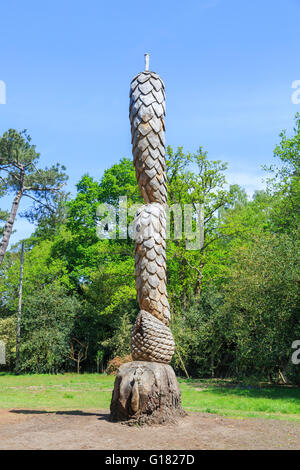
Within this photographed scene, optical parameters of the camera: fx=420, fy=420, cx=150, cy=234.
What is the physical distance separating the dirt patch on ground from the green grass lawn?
162 centimetres

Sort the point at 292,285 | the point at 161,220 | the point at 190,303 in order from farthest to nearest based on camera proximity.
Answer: the point at 190,303 < the point at 292,285 < the point at 161,220

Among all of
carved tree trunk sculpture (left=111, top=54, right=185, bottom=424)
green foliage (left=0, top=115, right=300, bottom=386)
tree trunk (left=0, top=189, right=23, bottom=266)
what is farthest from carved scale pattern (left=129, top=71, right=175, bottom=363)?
tree trunk (left=0, top=189, right=23, bottom=266)

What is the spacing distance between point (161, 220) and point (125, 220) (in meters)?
14.8

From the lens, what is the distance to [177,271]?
21359mm

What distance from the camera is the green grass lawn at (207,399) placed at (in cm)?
907

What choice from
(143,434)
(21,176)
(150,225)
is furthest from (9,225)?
(143,434)

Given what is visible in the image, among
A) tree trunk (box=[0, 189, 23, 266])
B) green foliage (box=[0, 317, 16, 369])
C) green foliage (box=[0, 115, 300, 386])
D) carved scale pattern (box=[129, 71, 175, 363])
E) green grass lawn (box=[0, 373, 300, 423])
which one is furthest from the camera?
green foliage (box=[0, 317, 16, 369])

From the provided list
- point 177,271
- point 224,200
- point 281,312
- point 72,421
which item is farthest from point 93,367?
point 72,421

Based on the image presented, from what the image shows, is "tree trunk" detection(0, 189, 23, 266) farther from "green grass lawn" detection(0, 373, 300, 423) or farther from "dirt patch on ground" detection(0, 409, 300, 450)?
"dirt patch on ground" detection(0, 409, 300, 450)

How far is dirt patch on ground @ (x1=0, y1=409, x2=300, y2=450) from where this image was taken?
16.9ft

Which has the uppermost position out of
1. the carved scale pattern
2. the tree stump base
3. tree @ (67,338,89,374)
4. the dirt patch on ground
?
the carved scale pattern

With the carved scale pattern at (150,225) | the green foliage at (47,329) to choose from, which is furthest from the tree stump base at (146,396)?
the green foliage at (47,329)

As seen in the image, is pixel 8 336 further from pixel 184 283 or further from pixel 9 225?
pixel 184 283
